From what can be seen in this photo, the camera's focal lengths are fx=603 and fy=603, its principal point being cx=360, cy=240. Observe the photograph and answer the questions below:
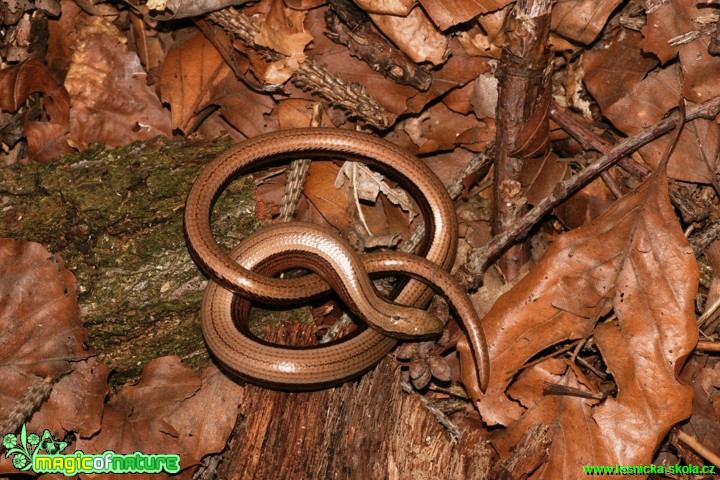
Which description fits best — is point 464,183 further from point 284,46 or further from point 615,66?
point 284,46

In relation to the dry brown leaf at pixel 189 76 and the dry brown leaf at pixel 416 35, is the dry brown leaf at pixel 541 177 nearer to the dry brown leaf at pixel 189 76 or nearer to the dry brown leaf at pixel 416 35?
the dry brown leaf at pixel 416 35

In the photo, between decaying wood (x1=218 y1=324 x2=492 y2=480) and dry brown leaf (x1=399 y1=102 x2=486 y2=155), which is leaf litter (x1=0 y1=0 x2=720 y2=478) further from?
decaying wood (x1=218 y1=324 x2=492 y2=480)

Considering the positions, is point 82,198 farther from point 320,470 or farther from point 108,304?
point 320,470

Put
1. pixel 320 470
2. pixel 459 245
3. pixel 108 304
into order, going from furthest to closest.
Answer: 1. pixel 459 245
2. pixel 108 304
3. pixel 320 470

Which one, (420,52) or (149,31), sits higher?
(420,52)

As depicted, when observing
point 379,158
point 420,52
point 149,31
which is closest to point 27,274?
point 149,31

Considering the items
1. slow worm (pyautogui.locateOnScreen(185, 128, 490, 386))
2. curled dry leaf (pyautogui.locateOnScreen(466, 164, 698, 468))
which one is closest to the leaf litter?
curled dry leaf (pyautogui.locateOnScreen(466, 164, 698, 468))
